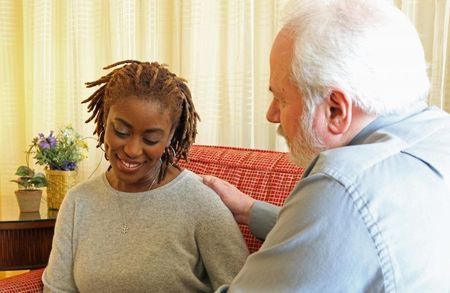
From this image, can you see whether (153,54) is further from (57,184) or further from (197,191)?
(197,191)

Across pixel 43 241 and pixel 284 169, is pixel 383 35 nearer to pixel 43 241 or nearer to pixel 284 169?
pixel 284 169

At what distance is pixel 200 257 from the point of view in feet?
4.51

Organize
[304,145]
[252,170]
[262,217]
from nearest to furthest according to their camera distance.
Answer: [304,145], [262,217], [252,170]

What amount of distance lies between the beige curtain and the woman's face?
0.78 metres

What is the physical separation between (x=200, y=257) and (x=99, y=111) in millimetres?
474

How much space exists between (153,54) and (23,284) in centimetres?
121

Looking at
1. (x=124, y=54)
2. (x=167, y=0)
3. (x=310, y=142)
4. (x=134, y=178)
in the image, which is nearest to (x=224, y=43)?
(x=167, y=0)

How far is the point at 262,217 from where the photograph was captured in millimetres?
1437

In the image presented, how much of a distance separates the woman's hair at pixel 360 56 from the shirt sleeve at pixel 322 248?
194mm

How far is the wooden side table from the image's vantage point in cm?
188

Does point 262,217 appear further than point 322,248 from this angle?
Yes

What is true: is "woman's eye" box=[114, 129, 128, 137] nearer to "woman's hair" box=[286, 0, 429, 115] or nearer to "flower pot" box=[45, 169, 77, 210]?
"woman's hair" box=[286, 0, 429, 115]

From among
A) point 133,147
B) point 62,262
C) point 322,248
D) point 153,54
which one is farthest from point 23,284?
point 153,54

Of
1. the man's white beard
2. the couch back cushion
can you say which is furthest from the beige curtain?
the man's white beard
